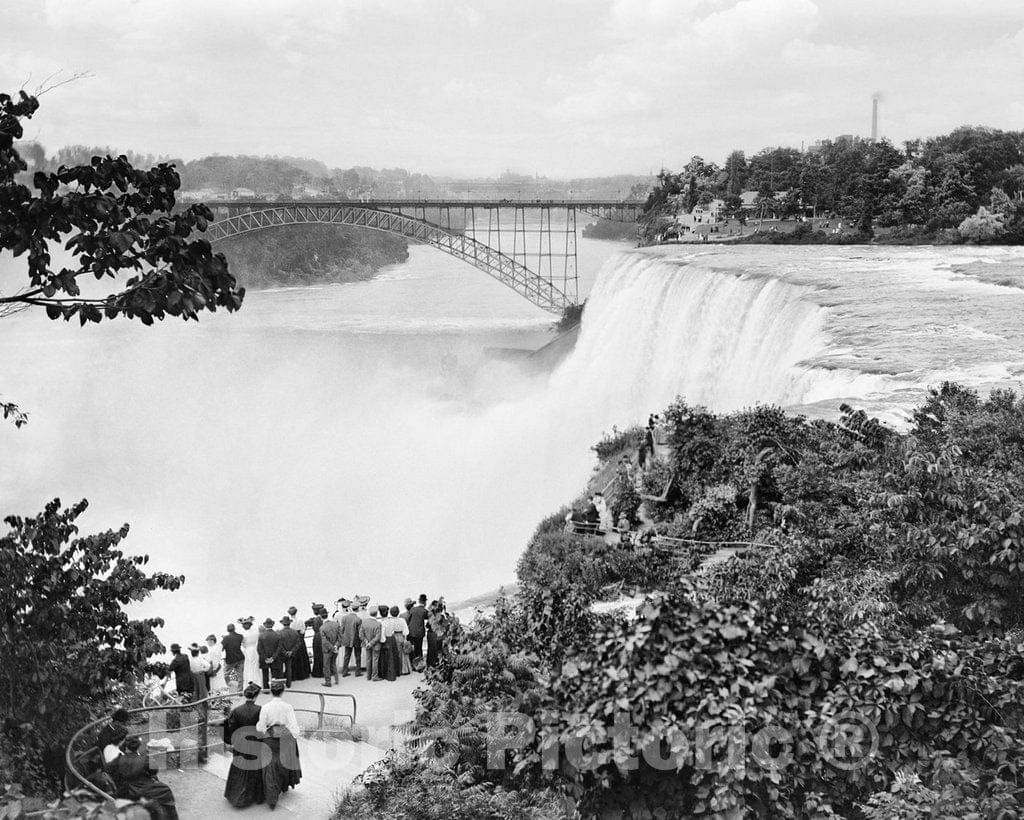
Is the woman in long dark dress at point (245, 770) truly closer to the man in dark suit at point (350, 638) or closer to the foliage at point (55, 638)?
the foliage at point (55, 638)

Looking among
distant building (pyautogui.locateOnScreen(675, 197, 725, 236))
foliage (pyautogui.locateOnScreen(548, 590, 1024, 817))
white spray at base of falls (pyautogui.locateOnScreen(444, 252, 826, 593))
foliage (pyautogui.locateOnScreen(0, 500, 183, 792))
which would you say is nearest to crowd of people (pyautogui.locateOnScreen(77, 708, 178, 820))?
foliage (pyautogui.locateOnScreen(0, 500, 183, 792))

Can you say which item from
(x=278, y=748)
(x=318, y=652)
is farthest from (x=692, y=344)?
(x=278, y=748)

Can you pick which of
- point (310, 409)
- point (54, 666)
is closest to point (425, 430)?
point (310, 409)

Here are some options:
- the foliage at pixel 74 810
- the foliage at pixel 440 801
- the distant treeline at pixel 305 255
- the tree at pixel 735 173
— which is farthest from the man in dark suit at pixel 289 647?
the distant treeline at pixel 305 255

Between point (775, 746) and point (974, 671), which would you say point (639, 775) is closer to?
point (775, 746)

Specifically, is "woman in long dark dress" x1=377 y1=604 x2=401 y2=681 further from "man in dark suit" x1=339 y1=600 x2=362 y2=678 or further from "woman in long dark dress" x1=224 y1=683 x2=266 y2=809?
"woman in long dark dress" x1=224 y1=683 x2=266 y2=809

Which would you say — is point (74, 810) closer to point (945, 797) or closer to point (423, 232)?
point (945, 797)
